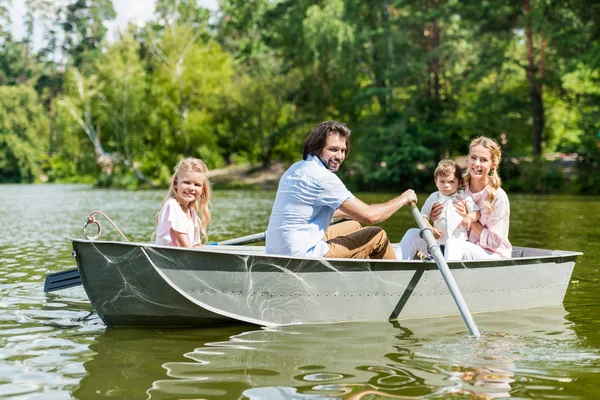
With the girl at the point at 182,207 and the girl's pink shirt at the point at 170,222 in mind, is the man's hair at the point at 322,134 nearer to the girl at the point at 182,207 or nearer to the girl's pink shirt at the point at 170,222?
the girl at the point at 182,207

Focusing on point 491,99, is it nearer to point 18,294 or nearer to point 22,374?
point 18,294

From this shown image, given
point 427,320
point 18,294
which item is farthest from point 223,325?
point 18,294

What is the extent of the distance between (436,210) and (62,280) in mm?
3421

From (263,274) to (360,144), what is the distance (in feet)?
92.9

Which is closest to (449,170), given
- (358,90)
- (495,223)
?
(495,223)

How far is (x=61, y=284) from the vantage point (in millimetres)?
7316

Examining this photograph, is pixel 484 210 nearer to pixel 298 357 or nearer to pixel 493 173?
pixel 493 173

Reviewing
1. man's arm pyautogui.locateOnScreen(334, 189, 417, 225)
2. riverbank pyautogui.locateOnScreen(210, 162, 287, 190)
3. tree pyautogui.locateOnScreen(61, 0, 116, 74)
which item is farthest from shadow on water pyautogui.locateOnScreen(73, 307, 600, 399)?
tree pyautogui.locateOnScreen(61, 0, 116, 74)

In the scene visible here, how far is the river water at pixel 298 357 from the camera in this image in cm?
448

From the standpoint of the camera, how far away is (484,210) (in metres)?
7.05

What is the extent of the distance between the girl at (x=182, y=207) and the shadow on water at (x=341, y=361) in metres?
0.72

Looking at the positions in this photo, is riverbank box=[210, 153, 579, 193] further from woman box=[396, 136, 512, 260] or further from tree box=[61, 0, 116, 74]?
tree box=[61, 0, 116, 74]

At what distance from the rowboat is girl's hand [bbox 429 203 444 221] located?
0.60 meters

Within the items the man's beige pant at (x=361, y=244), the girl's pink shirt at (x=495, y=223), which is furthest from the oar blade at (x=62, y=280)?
the girl's pink shirt at (x=495, y=223)
